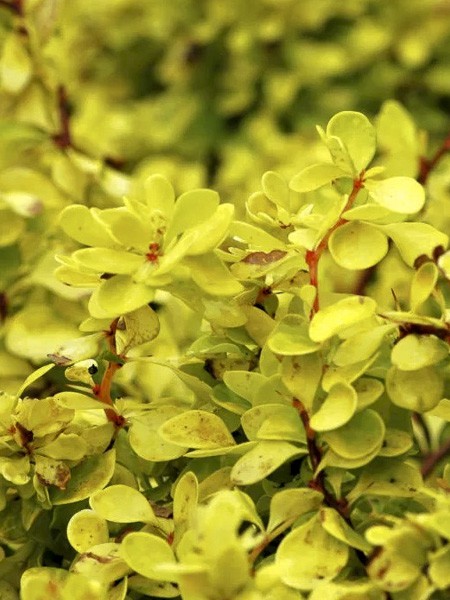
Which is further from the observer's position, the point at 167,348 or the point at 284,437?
the point at 167,348

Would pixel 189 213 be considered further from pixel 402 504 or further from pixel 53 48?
pixel 53 48

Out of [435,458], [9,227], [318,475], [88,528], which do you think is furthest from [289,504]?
[9,227]

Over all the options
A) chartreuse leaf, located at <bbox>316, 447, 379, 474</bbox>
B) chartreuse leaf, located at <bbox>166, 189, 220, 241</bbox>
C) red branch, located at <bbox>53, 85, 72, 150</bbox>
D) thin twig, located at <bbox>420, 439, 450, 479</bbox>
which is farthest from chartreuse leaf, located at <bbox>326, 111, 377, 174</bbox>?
red branch, located at <bbox>53, 85, 72, 150</bbox>

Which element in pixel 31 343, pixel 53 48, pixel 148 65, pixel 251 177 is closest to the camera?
pixel 31 343

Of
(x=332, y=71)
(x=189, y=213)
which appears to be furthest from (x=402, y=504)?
(x=332, y=71)

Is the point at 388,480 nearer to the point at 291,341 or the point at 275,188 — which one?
the point at 291,341

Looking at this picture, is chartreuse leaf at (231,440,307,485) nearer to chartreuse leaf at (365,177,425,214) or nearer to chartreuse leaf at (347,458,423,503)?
chartreuse leaf at (347,458,423,503)
